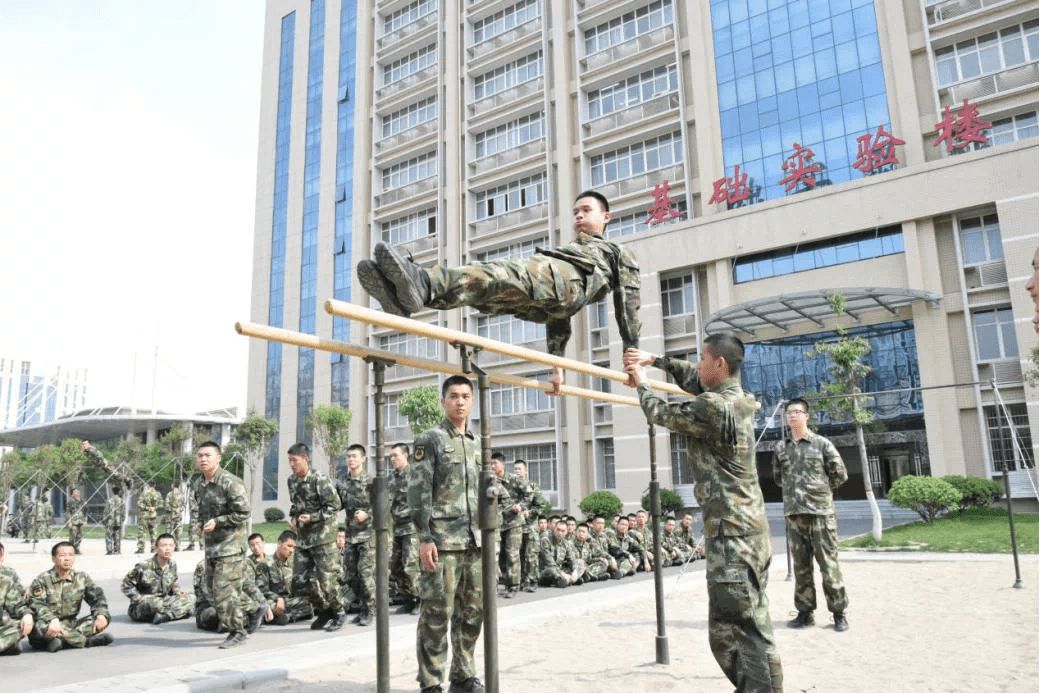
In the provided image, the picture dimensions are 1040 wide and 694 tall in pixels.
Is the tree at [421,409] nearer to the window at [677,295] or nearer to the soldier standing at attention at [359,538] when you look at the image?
the window at [677,295]

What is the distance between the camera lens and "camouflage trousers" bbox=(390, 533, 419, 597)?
7934 millimetres

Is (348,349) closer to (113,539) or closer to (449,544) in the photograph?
(449,544)

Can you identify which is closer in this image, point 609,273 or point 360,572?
point 609,273

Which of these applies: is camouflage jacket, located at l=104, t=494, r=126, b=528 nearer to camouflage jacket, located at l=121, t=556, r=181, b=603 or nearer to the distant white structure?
camouflage jacket, located at l=121, t=556, r=181, b=603

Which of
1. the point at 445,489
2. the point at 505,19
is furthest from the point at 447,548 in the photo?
the point at 505,19

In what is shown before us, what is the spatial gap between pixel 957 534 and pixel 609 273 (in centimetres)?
1203

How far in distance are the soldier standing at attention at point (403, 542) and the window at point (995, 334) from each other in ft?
52.3

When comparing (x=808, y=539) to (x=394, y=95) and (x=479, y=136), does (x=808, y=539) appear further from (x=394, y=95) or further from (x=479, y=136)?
(x=394, y=95)

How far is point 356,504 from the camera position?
8.30 m

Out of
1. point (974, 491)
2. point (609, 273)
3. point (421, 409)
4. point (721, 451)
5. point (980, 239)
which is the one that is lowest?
point (974, 491)

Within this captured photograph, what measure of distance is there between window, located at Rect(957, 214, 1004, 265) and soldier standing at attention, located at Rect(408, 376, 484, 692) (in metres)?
18.2

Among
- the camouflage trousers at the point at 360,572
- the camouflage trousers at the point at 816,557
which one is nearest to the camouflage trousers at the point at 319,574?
the camouflage trousers at the point at 360,572

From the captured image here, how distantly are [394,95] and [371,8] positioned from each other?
5592mm

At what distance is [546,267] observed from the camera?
14.0ft
